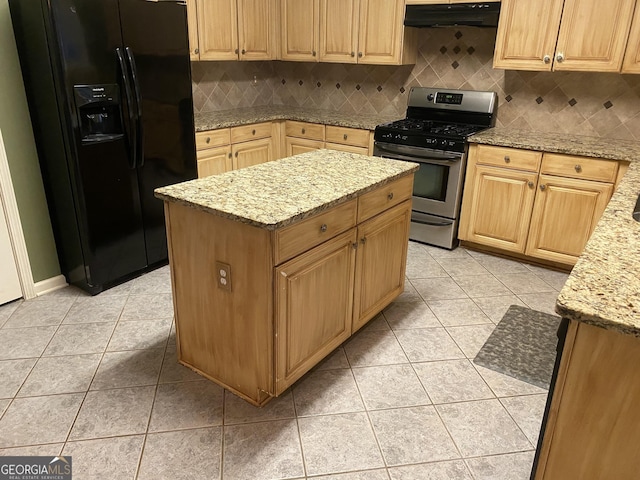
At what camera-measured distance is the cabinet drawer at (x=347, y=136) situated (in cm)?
386

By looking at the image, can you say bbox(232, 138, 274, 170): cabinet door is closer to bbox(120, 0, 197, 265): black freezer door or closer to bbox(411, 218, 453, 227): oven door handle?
bbox(120, 0, 197, 265): black freezer door

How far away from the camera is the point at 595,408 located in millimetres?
1129

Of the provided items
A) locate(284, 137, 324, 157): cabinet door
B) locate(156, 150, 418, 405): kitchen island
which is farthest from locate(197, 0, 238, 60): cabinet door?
locate(156, 150, 418, 405): kitchen island

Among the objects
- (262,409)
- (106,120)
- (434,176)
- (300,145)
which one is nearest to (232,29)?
(300,145)

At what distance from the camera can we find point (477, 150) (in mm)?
3354

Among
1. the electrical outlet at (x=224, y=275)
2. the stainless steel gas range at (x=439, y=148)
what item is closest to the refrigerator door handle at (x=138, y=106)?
the electrical outlet at (x=224, y=275)

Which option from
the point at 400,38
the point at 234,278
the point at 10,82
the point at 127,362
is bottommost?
the point at 127,362

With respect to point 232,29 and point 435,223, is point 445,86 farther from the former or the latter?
point 232,29

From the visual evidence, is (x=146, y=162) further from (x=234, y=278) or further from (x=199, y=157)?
(x=234, y=278)

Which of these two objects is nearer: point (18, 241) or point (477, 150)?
point (18, 241)

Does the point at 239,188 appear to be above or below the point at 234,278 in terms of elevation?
above

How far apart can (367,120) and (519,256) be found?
1669 mm

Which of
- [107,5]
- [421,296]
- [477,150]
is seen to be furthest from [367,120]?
[107,5]

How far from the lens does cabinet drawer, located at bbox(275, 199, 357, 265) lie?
1.72 meters
